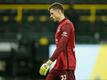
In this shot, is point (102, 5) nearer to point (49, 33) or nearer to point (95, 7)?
point (95, 7)

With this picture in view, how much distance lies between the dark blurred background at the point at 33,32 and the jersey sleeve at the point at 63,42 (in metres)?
5.61

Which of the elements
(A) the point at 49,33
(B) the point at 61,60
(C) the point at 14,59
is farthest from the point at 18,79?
(B) the point at 61,60

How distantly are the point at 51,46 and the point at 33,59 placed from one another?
69cm

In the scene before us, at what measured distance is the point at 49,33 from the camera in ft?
44.5

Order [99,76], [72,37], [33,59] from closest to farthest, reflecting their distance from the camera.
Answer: [72,37] < [99,76] < [33,59]

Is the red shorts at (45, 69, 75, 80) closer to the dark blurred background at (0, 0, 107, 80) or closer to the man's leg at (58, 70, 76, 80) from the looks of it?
the man's leg at (58, 70, 76, 80)

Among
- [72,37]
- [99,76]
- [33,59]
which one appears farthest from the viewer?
[33,59]

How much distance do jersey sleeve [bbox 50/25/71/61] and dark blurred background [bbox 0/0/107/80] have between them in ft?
18.4

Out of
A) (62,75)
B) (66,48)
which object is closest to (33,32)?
(62,75)

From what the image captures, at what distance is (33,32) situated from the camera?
45.5 feet

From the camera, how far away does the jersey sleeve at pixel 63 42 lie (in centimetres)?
731

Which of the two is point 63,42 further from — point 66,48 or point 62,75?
point 62,75

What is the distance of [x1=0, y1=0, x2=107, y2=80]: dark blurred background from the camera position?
13.4 metres

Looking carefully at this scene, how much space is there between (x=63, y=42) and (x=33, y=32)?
21.3 feet
